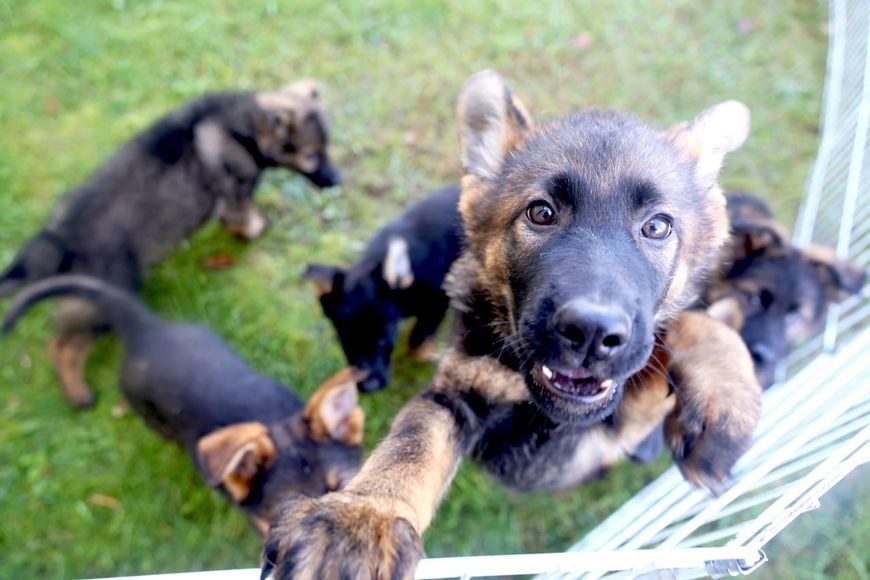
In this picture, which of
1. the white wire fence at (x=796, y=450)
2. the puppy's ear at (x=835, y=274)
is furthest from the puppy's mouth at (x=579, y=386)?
the puppy's ear at (x=835, y=274)

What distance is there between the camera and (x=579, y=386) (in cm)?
216

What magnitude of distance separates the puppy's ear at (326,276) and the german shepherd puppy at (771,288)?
2.22 metres

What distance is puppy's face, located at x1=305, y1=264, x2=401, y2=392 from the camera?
395 centimetres

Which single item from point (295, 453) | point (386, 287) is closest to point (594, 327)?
point (295, 453)

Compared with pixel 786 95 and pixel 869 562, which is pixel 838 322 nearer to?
pixel 869 562

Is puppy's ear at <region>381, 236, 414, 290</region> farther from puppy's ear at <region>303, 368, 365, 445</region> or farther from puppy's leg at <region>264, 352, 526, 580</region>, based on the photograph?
puppy's leg at <region>264, 352, 526, 580</region>

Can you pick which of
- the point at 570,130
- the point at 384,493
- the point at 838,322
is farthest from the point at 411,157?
the point at 384,493

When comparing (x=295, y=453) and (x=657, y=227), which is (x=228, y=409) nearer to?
(x=295, y=453)

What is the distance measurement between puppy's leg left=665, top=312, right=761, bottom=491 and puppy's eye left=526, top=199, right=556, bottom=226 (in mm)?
726

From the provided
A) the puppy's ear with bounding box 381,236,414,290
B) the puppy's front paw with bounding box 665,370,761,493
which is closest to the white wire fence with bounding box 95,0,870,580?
the puppy's front paw with bounding box 665,370,761,493

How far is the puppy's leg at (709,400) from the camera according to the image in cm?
219

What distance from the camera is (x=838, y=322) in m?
4.03

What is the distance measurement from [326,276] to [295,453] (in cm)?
118

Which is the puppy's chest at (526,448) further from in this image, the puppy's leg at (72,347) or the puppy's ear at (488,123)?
the puppy's leg at (72,347)
